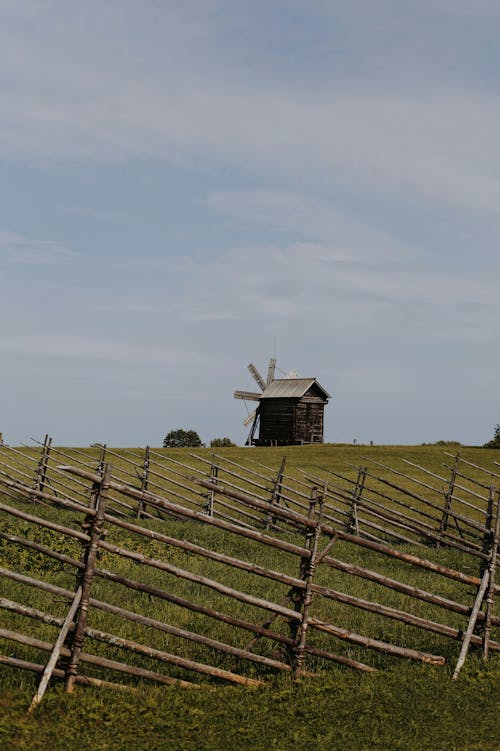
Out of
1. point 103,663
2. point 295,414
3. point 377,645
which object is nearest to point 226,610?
point 377,645

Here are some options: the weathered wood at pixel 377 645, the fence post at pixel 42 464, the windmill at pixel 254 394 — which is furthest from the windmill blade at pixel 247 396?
the weathered wood at pixel 377 645

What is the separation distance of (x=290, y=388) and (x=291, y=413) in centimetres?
172

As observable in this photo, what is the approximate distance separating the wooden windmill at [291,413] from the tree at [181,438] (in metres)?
4.42

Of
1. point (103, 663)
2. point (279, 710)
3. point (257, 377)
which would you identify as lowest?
point (279, 710)

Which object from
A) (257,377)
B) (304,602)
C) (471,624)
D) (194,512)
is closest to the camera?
(194,512)

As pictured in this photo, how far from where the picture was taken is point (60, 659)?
5980mm

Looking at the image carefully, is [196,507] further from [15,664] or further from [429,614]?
[15,664]

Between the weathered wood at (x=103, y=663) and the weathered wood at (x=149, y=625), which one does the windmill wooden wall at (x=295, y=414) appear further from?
the weathered wood at (x=103, y=663)

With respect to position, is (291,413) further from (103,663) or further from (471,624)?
(103,663)

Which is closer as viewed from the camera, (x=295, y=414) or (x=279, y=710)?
(x=279, y=710)

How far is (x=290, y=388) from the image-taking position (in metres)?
43.8

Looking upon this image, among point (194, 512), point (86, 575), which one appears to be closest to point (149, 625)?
point (86, 575)

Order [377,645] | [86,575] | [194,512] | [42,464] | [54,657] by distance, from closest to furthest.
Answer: [54,657]
[86,575]
[194,512]
[377,645]
[42,464]

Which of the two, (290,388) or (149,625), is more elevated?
(290,388)
